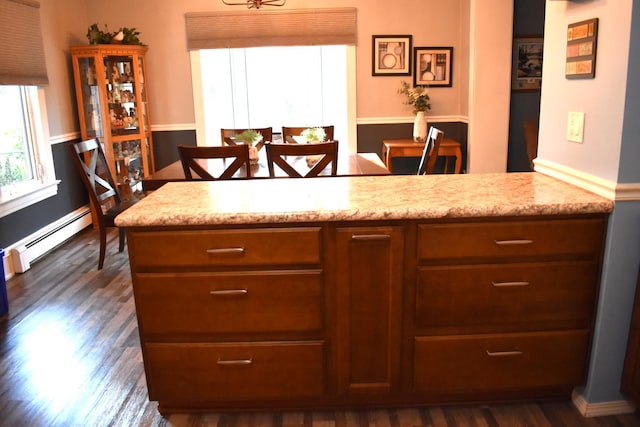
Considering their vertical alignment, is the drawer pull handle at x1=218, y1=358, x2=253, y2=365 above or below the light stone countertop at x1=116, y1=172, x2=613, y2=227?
below

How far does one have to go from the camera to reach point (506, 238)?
6.36 ft

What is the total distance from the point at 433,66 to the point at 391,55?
18.7 inches

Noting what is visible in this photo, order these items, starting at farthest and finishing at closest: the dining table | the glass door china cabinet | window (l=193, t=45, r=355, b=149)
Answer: window (l=193, t=45, r=355, b=149) → the glass door china cabinet → the dining table

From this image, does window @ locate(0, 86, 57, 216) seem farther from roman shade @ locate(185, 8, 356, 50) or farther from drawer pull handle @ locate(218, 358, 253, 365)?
drawer pull handle @ locate(218, 358, 253, 365)

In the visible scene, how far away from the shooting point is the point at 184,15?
5.61m

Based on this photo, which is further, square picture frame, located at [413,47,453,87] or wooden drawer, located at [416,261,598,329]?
square picture frame, located at [413,47,453,87]

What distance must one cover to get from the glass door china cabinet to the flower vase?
9.44 feet

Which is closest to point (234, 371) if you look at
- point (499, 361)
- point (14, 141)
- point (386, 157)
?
point (499, 361)

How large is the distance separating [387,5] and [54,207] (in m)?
3.88

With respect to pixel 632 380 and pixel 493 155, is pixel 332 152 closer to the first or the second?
pixel 632 380

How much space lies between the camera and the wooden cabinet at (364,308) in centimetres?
193

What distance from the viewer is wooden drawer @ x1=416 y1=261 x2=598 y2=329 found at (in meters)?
1.98

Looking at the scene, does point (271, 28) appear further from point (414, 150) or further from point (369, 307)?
point (369, 307)

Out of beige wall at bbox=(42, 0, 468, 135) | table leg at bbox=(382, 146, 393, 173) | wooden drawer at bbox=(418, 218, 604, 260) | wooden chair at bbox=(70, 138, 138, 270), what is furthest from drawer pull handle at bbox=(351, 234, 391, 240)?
beige wall at bbox=(42, 0, 468, 135)
